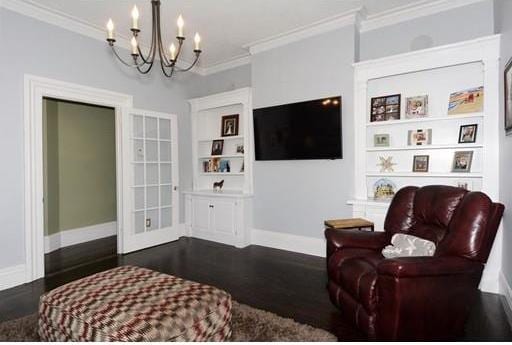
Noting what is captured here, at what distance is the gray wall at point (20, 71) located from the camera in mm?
3160

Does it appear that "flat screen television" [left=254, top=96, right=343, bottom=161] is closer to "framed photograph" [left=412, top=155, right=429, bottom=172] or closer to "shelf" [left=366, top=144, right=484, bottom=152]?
"shelf" [left=366, top=144, right=484, bottom=152]

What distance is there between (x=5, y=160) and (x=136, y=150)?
1565 mm

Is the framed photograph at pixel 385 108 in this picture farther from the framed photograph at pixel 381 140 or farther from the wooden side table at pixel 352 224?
the wooden side table at pixel 352 224

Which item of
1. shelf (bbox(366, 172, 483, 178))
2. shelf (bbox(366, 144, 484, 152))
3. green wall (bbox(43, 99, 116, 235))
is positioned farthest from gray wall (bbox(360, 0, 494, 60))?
green wall (bbox(43, 99, 116, 235))

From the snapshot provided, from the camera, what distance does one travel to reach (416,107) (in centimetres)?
350

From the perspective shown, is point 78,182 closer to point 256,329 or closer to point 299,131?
point 299,131

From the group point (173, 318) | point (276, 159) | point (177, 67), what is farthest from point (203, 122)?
point (173, 318)

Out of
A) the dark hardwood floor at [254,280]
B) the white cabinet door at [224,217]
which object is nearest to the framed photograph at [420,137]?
the dark hardwood floor at [254,280]

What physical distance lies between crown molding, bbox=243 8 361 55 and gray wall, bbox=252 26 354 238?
6cm

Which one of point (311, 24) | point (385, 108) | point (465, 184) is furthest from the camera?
point (311, 24)

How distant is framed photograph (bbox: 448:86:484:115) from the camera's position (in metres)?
3.13

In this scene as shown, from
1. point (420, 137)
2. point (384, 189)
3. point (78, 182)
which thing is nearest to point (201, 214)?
point (78, 182)

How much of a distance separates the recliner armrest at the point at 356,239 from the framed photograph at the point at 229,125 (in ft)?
9.09

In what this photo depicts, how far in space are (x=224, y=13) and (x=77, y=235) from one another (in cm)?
402
